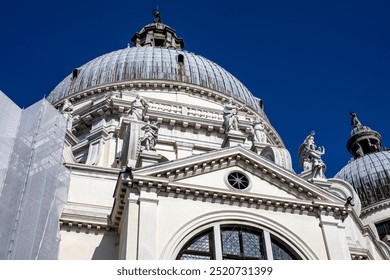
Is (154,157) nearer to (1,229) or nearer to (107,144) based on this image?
(1,229)

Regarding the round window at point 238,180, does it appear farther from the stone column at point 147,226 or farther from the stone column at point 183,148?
the stone column at point 183,148

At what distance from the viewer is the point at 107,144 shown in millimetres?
30125

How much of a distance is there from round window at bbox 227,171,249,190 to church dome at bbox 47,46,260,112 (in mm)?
16301

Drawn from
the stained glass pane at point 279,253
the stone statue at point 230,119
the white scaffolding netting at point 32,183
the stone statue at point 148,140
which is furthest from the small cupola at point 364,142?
the stained glass pane at point 279,253

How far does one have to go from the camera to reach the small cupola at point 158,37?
52406 mm

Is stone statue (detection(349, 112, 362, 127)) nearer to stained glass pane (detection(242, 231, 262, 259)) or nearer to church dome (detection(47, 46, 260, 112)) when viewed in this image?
church dome (detection(47, 46, 260, 112))

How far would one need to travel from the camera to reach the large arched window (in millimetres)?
17672

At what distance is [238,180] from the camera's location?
19750 mm

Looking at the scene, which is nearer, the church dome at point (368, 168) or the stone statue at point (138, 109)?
the stone statue at point (138, 109)

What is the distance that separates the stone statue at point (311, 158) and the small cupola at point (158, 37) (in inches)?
1001

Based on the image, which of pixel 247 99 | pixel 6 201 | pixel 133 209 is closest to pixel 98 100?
pixel 247 99

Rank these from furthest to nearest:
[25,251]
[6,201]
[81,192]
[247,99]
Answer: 1. [247,99]
2. [81,192]
3. [6,201]
4. [25,251]

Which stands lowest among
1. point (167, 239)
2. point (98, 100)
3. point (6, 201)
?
point (167, 239)

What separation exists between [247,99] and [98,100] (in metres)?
9.92
